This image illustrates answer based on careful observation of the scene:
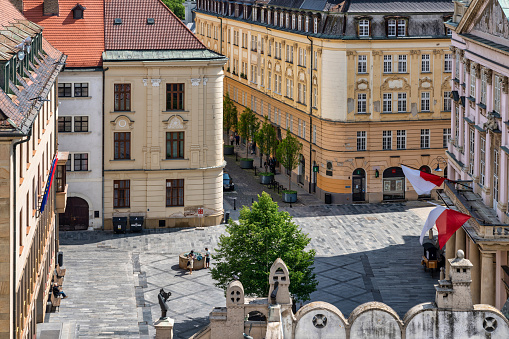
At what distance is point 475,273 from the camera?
5541 centimetres

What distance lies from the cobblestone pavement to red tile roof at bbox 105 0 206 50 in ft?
47.2

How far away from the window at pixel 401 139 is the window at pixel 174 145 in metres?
21.8

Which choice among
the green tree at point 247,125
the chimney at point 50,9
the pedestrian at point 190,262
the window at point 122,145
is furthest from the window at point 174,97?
the green tree at point 247,125

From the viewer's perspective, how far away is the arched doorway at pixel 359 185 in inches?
3573

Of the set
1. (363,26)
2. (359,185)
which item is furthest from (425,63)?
(359,185)

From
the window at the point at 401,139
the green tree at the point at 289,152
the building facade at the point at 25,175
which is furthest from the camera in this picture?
the green tree at the point at 289,152

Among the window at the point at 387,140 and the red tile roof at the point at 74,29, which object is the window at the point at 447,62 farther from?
the red tile roof at the point at 74,29

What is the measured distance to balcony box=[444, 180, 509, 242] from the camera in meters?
52.1

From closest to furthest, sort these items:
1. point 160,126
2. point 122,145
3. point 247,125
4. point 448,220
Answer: point 448,220
point 160,126
point 122,145
point 247,125

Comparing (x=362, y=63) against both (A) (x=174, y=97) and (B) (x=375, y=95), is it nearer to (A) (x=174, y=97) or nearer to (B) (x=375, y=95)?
(B) (x=375, y=95)

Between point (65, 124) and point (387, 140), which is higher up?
point (65, 124)

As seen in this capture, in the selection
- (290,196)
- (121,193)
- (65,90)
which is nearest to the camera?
(65,90)

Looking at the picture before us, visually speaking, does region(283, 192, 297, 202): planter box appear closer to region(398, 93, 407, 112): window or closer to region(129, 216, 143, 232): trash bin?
region(398, 93, 407, 112): window

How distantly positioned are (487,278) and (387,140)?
38.9 meters
